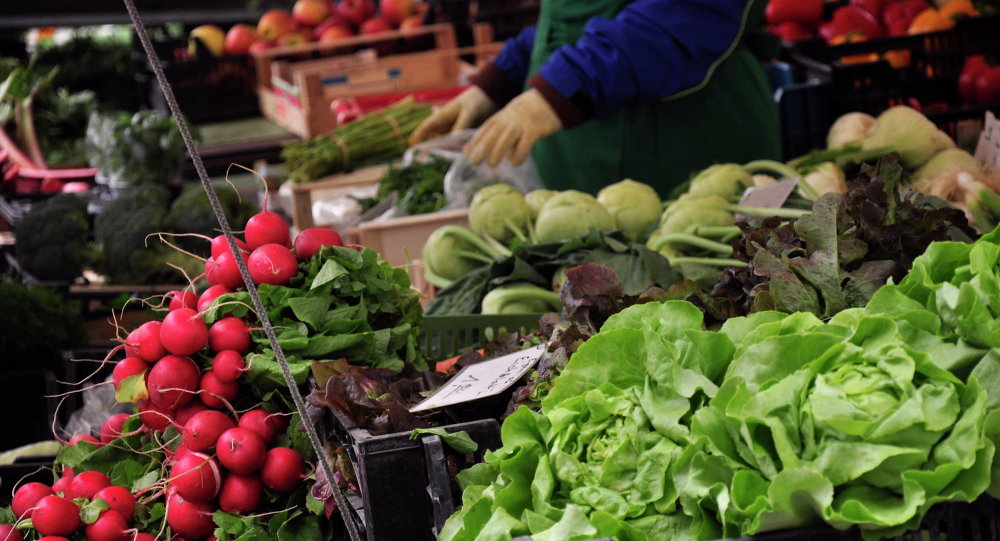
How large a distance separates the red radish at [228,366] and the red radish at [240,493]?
156mm

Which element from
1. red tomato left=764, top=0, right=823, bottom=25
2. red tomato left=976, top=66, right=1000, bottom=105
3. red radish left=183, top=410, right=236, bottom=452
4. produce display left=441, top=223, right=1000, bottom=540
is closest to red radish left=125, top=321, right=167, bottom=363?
red radish left=183, top=410, right=236, bottom=452

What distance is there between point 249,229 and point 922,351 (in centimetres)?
113

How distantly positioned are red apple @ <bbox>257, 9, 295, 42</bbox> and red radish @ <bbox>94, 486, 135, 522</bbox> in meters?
5.21

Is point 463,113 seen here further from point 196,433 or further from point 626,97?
point 196,433

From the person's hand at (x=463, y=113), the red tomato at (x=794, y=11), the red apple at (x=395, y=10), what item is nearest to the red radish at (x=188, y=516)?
the person's hand at (x=463, y=113)

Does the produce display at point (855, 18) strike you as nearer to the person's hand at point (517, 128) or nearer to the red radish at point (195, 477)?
the person's hand at point (517, 128)

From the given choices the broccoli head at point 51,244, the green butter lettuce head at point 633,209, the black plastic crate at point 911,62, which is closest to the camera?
the green butter lettuce head at point 633,209

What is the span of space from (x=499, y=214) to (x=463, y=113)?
114 cm

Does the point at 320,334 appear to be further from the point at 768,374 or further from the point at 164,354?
the point at 768,374

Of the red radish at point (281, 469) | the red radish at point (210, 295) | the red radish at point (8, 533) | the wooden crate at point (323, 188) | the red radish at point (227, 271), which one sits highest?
the red radish at point (227, 271)

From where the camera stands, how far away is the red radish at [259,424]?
1657mm

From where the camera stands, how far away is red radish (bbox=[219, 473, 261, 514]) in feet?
5.36

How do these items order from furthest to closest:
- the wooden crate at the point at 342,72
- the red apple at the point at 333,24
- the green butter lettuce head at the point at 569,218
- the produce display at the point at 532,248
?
the red apple at the point at 333,24
the wooden crate at the point at 342,72
the green butter lettuce head at the point at 569,218
the produce display at the point at 532,248

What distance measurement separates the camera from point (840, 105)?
3654 mm
